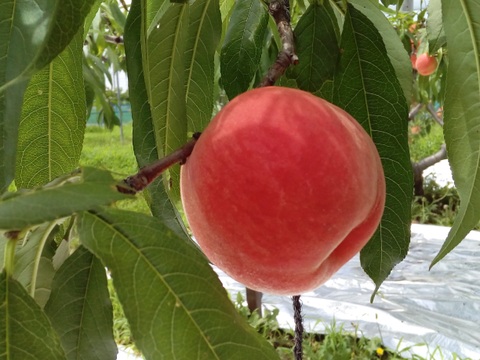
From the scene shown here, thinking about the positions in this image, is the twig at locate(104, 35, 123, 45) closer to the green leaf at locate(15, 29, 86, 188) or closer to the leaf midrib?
the green leaf at locate(15, 29, 86, 188)

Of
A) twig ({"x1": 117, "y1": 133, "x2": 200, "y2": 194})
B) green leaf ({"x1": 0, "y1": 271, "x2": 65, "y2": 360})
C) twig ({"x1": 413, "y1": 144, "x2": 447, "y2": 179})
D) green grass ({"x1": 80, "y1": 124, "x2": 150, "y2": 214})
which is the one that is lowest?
green grass ({"x1": 80, "y1": 124, "x2": 150, "y2": 214})

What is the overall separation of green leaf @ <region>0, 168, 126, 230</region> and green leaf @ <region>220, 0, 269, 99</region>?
0.39 meters

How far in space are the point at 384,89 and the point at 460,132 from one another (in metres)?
0.12

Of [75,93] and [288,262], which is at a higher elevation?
[75,93]

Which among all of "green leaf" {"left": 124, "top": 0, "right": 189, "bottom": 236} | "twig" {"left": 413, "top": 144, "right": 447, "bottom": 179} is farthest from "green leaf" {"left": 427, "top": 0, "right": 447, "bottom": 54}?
"twig" {"left": 413, "top": 144, "right": 447, "bottom": 179}

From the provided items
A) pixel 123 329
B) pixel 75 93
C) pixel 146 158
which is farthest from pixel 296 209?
pixel 123 329

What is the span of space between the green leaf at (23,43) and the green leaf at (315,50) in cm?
35

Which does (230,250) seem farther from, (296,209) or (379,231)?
(379,231)

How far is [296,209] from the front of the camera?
45 cm

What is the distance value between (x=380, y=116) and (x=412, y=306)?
2.49 meters

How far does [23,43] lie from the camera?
1.31ft

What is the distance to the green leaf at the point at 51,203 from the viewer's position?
338mm

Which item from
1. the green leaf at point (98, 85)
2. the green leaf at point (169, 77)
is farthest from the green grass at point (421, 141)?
the green leaf at point (169, 77)

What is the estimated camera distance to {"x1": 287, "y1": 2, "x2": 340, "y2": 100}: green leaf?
693mm
